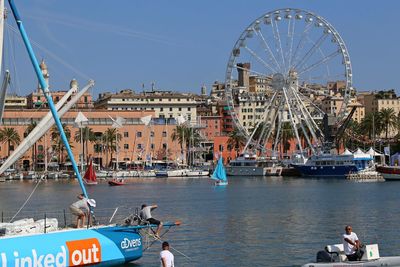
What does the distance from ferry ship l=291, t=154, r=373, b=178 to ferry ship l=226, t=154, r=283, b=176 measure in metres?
14.4

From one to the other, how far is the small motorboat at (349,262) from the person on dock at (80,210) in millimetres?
9454

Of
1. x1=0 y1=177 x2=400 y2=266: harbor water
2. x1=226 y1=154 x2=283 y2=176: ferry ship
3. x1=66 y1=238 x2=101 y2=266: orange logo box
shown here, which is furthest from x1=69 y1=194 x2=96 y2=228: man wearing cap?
x1=226 y1=154 x2=283 y2=176: ferry ship

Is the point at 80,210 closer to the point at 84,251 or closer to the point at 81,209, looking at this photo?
the point at 81,209

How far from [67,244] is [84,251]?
0.90m

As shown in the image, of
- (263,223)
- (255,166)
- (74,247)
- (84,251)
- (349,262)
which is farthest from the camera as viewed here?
(255,166)

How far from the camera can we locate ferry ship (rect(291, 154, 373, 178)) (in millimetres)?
166750

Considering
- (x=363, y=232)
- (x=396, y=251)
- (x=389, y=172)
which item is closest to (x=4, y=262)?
(x=396, y=251)

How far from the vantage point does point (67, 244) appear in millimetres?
31922

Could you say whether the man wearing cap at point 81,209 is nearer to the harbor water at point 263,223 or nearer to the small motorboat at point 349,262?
the harbor water at point 263,223

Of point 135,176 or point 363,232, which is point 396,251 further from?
point 135,176

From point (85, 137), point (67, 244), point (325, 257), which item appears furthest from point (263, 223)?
point (85, 137)

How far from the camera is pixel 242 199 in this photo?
3765 inches

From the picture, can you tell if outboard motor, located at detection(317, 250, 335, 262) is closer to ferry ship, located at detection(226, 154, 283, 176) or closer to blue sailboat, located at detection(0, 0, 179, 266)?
blue sailboat, located at detection(0, 0, 179, 266)

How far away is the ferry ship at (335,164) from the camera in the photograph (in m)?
167
